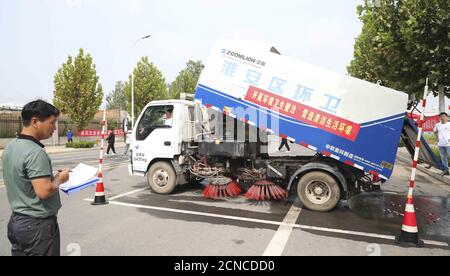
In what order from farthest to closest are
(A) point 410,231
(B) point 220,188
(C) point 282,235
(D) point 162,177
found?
(D) point 162,177 → (B) point 220,188 → (C) point 282,235 → (A) point 410,231

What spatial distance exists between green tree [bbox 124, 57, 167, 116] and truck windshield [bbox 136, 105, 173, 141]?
85.0 feet

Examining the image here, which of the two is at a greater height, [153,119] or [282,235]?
[153,119]

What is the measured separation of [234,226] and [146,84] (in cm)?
2977

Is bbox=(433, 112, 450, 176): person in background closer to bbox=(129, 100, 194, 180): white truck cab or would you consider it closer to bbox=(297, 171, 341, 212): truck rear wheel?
bbox=(297, 171, 341, 212): truck rear wheel

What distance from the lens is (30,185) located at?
2.32m

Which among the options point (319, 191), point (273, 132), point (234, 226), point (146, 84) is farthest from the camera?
point (146, 84)

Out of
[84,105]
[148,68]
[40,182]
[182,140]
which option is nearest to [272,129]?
[182,140]

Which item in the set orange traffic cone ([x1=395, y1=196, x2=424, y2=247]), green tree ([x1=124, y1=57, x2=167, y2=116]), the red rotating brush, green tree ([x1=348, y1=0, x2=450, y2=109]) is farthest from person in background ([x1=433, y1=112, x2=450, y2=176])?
green tree ([x1=124, y1=57, x2=167, y2=116])

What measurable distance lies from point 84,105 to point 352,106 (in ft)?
79.6

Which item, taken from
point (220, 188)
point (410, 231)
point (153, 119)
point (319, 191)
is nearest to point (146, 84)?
point (153, 119)

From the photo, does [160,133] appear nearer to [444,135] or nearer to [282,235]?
[282,235]

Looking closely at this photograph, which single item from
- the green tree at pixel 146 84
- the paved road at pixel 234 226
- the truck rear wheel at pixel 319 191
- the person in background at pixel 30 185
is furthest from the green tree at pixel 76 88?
the person in background at pixel 30 185

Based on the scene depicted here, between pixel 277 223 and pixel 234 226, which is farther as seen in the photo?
pixel 277 223

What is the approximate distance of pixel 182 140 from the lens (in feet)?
23.8
